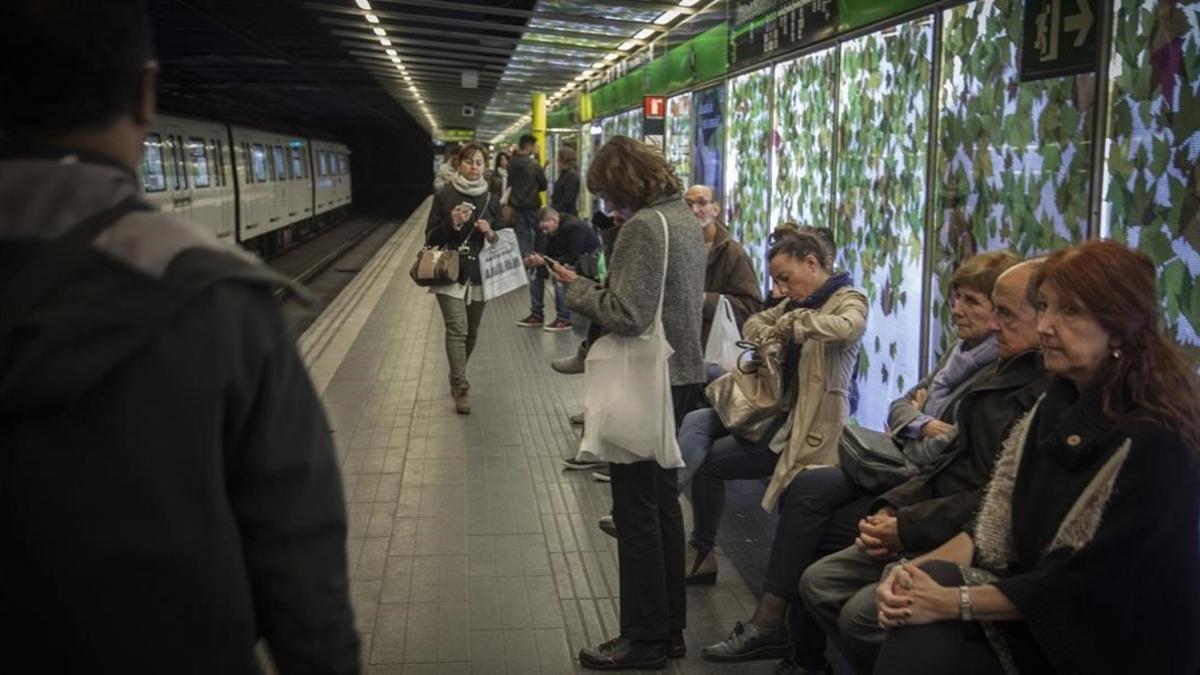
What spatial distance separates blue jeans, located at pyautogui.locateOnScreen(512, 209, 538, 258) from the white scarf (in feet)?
15.7

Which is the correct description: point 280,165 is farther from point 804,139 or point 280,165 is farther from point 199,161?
point 804,139

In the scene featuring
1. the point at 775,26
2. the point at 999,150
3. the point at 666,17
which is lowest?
the point at 999,150

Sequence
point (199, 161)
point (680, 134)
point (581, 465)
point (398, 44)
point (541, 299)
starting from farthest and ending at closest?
point (398, 44) < point (199, 161) < point (541, 299) < point (680, 134) < point (581, 465)

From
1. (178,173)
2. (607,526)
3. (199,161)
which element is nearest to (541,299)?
(178,173)

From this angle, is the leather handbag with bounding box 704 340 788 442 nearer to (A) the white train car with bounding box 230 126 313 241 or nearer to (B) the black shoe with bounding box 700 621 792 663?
(B) the black shoe with bounding box 700 621 792 663

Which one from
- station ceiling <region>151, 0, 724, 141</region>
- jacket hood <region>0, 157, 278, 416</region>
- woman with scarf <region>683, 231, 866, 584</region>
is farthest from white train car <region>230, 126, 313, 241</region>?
jacket hood <region>0, 157, 278, 416</region>

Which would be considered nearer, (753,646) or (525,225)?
(753,646)

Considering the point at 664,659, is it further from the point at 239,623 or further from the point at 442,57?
the point at 442,57

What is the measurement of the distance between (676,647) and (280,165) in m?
20.7

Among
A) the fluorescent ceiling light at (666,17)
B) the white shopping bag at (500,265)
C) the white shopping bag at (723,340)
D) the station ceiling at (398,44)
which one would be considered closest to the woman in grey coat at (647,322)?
the white shopping bag at (723,340)

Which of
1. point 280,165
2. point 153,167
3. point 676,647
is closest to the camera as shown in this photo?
point 676,647

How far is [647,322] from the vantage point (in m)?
3.60

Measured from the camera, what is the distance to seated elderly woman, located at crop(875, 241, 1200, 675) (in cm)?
235

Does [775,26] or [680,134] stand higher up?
[775,26]
